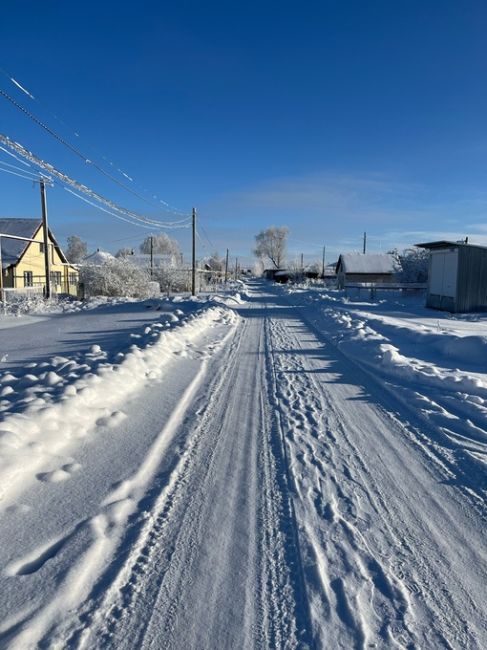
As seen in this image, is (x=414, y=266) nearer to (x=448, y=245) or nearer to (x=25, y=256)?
(x=448, y=245)

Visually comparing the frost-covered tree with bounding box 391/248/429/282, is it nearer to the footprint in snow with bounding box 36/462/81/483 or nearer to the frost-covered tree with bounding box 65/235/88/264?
the footprint in snow with bounding box 36/462/81/483

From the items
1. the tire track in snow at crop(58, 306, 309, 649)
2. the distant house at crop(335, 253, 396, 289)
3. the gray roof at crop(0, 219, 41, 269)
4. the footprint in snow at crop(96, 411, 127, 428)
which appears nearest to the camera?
the tire track in snow at crop(58, 306, 309, 649)

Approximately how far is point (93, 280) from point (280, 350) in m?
28.3

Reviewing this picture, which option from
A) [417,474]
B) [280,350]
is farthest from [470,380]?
[280,350]

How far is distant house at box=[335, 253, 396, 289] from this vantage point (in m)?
54.2

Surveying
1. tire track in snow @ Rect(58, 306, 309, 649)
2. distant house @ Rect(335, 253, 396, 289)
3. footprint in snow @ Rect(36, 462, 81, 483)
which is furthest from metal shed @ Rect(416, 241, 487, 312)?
distant house @ Rect(335, 253, 396, 289)

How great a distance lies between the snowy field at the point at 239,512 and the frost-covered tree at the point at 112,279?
28700 mm

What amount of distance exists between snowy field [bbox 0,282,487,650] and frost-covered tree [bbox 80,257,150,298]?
28700 millimetres

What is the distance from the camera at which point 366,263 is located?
181 ft

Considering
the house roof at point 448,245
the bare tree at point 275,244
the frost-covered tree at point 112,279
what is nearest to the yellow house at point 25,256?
the frost-covered tree at point 112,279

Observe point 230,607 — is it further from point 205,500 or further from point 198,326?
point 198,326

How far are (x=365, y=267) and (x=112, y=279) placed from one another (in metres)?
33.7

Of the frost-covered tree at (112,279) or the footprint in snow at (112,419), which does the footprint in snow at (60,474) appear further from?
the frost-covered tree at (112,279)

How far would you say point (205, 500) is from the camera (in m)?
3.42
